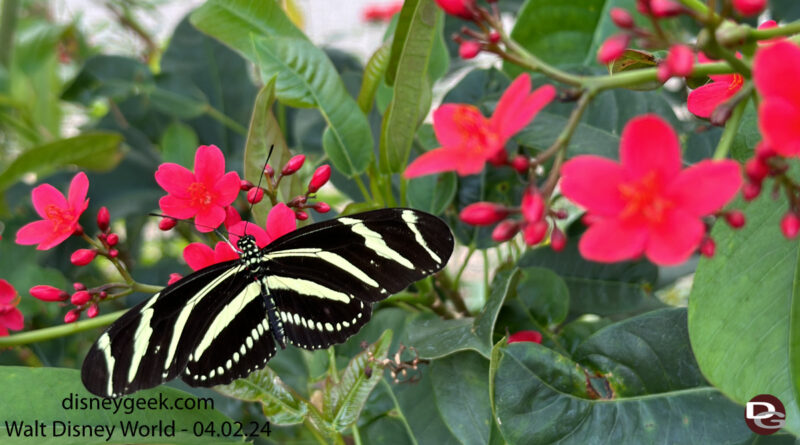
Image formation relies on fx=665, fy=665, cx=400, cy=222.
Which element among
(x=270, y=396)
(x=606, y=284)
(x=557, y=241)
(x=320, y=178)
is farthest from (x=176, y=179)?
(x=606, y=284)

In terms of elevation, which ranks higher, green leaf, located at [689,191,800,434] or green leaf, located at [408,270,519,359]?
green leaf, located at [689,191,800,434]

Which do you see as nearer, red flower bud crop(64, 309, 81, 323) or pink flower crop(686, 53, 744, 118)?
pink flower crop(686, 53, 744, 118)

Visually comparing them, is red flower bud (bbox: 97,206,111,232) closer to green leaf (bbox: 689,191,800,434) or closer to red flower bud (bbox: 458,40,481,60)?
red flower bud (bbox: 458,40,481,60)

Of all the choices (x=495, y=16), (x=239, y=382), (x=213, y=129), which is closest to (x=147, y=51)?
(x=213, y=129)

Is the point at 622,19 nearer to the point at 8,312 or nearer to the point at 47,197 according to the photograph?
the point at 47,197

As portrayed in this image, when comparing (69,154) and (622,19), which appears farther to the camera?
(69,154)

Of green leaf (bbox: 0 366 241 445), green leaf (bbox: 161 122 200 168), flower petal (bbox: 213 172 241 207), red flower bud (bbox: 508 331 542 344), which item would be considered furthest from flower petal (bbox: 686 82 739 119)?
green leaf (bbox: 161 122 200 168)
